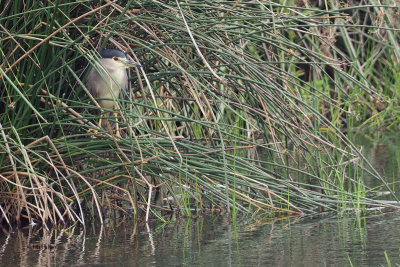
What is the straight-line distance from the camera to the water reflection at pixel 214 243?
3559mm

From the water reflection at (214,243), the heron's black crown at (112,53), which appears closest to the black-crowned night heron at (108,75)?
the heron's black crown at (112,53)

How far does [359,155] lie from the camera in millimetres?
4840

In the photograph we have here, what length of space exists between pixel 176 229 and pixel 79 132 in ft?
2.63

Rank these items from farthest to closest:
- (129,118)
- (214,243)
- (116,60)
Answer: (116,60) → (129,118) → (214,243)

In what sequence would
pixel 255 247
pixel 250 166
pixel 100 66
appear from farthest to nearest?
pixel 250 166, pixel 100 66, pixel 255 247

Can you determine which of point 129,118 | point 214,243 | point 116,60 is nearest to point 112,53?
point 116,60

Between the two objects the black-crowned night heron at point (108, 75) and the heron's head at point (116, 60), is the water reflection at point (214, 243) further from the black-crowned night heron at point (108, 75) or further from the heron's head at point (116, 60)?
the heron's head at point (116, 60)

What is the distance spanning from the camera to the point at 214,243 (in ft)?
12.9

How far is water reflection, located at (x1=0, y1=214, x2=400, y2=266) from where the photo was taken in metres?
3.56

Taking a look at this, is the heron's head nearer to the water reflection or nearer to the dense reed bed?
the dense reed bed

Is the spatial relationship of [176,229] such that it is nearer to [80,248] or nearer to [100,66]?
[80,248]

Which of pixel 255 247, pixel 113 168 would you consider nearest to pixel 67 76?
pixel 113 168

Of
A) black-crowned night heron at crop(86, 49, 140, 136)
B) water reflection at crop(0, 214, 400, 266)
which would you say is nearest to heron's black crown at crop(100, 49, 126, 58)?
black-crowned night heron at crop(86, 49, 140, 136)

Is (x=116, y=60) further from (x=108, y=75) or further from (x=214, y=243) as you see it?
(x=214, y=243)
